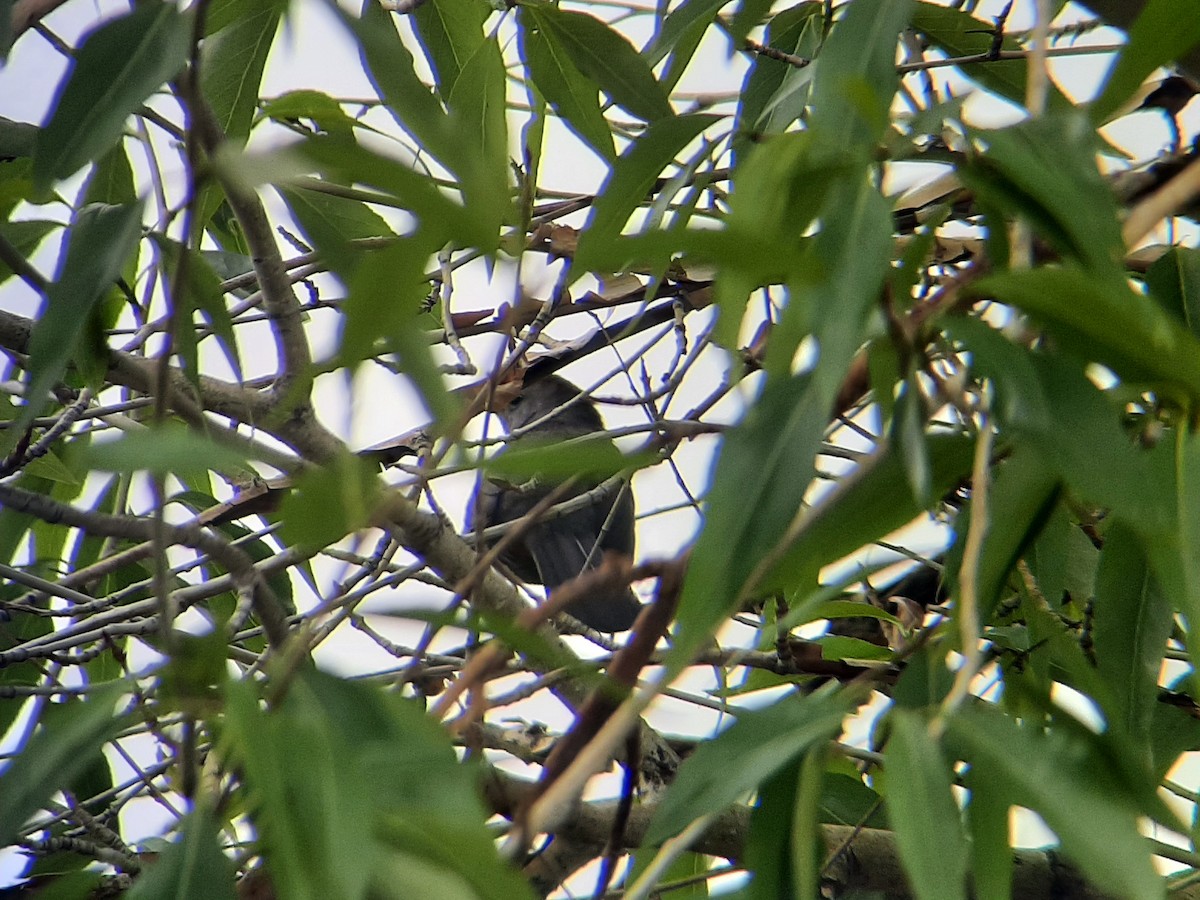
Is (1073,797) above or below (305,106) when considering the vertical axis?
below

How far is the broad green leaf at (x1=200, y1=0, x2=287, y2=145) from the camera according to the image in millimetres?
894

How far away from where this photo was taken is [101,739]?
532 mm

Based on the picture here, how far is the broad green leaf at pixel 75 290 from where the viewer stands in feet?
1.83

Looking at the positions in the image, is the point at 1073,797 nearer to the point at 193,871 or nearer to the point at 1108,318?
the point at 1108,318

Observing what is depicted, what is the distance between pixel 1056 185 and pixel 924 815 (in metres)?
0.26

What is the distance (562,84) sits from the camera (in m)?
0.88

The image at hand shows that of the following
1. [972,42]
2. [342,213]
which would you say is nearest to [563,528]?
[342,213]

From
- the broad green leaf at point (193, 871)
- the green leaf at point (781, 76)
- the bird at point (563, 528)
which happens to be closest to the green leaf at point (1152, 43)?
the green leaf at point (781, 76)

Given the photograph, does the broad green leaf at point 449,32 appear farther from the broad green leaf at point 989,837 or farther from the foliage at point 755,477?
the broad green leaf at point 989,837

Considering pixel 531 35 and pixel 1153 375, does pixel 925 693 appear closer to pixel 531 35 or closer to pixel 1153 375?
pixel 1153 375

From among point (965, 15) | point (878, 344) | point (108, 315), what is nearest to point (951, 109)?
point (878, 344)

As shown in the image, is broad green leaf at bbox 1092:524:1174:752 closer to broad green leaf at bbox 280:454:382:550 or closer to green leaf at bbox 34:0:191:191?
broad green leaf at bbox 280:454:382:550

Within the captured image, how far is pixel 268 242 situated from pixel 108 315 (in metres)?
0.32

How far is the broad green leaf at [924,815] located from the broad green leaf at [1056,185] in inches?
8.1
